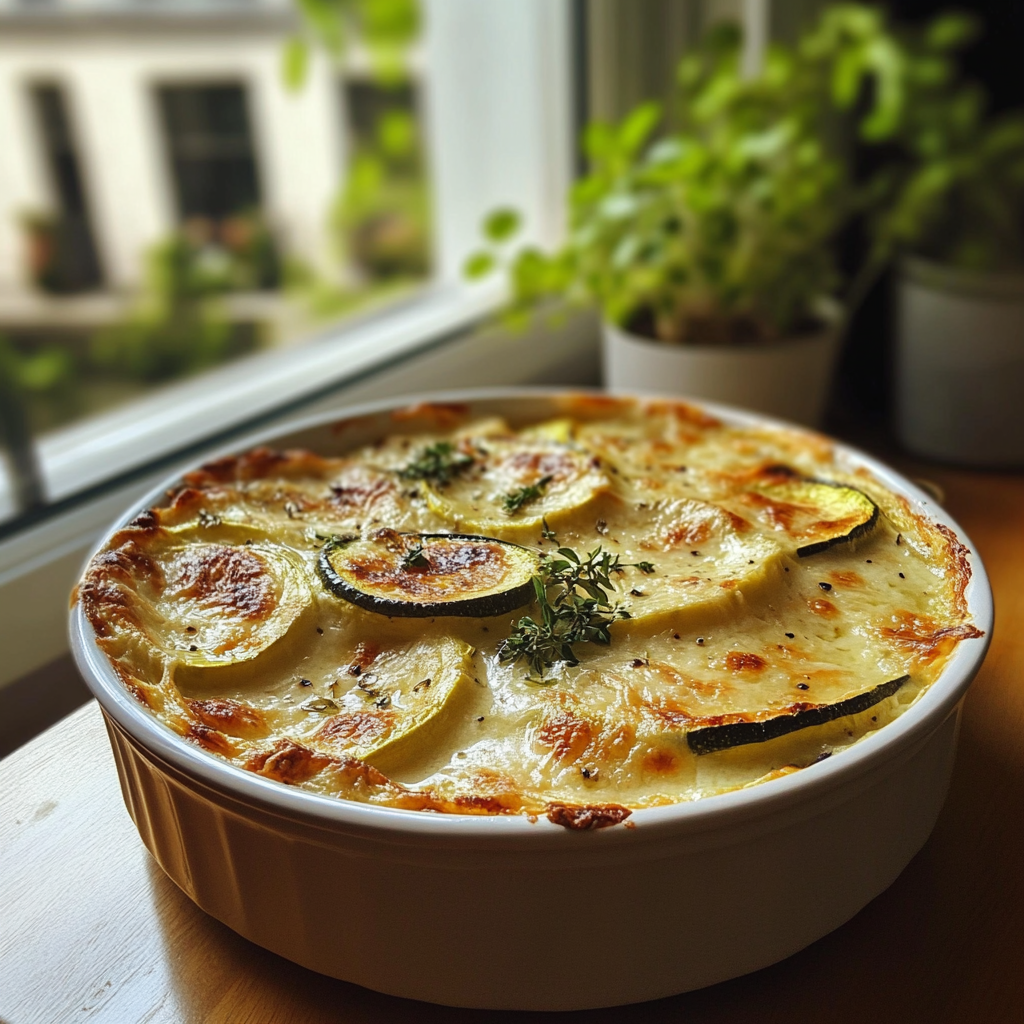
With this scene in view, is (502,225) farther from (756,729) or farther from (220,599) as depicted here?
(756,729)

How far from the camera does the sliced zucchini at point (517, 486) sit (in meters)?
1.16

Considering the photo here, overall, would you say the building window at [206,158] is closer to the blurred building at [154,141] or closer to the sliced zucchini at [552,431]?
the blurred building at [154,141]

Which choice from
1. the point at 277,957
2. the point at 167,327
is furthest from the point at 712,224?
the point at 167,327

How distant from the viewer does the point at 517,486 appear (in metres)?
1.24

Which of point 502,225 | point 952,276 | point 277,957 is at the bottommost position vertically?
point 277,957

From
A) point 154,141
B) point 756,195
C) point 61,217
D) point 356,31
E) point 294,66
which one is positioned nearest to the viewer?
point 756,195

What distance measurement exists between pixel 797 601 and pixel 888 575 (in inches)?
4.4

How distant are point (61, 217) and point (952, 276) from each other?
1.91m

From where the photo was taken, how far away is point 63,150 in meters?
2.60

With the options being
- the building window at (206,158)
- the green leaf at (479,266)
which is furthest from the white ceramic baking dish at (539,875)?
the building window at (206,158)

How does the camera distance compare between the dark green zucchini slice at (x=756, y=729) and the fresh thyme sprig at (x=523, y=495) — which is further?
the fresh thyme sprig at (x=523, y=495)

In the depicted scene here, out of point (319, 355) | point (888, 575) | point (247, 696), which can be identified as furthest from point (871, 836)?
point (319, 355)

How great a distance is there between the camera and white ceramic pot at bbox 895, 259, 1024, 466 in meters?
1.65

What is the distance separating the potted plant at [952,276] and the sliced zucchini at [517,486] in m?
0.77
